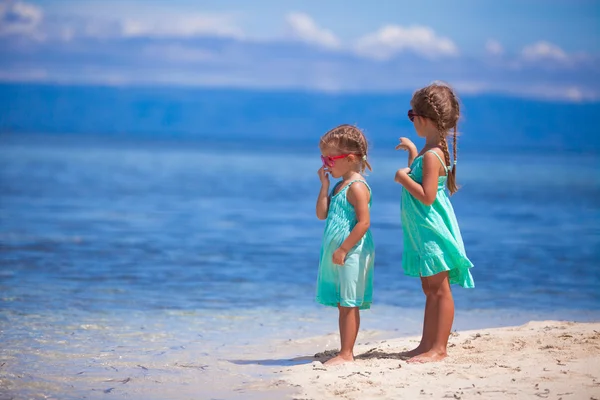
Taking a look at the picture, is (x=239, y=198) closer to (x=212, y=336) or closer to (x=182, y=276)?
(x=182, y=276)

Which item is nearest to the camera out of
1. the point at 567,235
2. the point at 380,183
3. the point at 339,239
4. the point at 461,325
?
the point at 339,239

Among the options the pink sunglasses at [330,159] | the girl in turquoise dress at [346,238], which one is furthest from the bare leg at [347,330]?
the pink sunglasses at [330,159]

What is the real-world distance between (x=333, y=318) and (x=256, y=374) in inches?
84.3

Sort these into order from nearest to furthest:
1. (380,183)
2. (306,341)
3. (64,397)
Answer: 1. (64,397)
2. (306,341)
3. (380,183)

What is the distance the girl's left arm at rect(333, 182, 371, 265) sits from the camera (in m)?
4.81

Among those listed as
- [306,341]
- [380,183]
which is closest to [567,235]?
[306,341]

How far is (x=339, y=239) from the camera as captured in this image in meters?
4.89

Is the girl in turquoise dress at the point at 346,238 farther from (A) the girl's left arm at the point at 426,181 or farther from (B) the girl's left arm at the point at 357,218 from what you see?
(A) the girl's left arm at the point at 426,181

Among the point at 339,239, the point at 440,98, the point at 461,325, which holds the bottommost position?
the point at 461,325

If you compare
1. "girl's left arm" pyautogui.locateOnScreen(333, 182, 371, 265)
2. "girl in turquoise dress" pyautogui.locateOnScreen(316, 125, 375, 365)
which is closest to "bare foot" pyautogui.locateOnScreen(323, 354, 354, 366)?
"girl in turquoise dress" pyautogui.locateOnScreen(316, 125, 375, 365)

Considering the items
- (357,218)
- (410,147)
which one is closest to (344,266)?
(357,218)

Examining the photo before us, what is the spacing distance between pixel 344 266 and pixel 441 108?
1058 mm

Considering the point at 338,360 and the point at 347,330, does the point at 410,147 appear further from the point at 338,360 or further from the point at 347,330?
the point at 338,360

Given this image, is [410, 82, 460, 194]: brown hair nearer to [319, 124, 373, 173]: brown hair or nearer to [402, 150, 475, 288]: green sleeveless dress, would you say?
[402, 150, 475, 288]: green sleeveless dress
